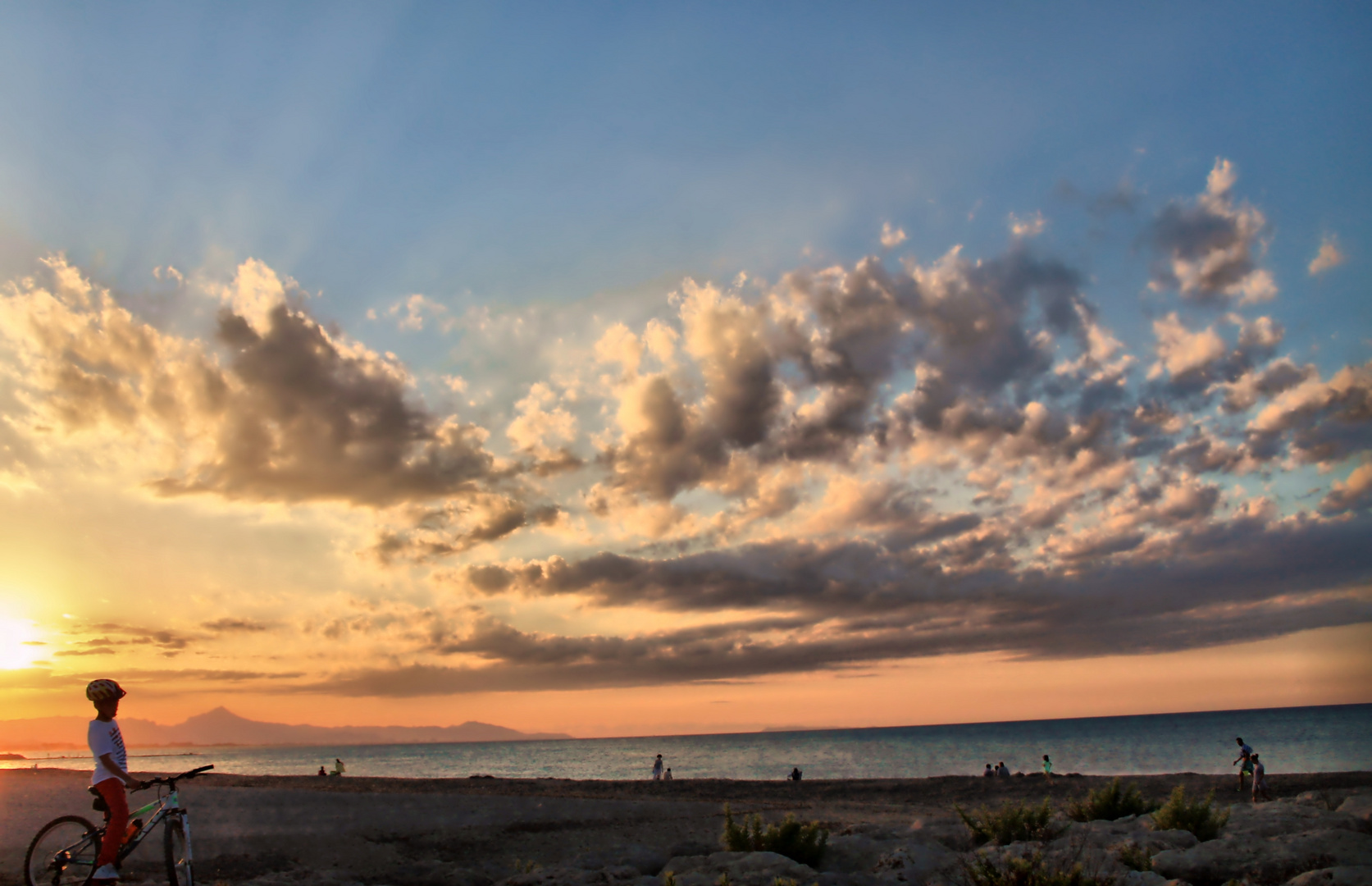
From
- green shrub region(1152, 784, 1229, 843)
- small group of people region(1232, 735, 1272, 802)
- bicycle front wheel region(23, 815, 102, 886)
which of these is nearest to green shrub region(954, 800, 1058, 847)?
green shrub region(1152, 784, 1229, 843)

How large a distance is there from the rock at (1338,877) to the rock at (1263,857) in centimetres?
111

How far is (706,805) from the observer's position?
27062 mm

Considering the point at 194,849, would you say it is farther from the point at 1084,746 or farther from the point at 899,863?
the point at 1084,746

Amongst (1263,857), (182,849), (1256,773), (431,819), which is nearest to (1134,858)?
(1263,857)

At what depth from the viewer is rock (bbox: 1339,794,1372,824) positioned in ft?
42.4

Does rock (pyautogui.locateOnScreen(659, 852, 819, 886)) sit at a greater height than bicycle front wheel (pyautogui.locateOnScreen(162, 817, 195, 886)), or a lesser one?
lesser

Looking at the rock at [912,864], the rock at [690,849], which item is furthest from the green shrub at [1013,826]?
the rock at [690,849]

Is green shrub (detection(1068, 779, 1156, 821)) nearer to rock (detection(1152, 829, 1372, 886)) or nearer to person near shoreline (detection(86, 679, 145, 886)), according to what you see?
rock (detection(1152, 829, 1372, 886))

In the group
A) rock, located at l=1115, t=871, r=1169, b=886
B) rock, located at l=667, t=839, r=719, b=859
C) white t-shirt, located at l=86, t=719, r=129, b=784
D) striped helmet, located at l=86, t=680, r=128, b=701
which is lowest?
rock, located at l=667, t=839, r=719, b=859

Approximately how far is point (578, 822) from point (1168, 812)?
14584mm

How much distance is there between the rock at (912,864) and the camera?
10.9 meters

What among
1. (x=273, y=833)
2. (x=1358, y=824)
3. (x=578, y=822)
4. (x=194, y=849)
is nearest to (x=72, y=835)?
(x=194, y=849)

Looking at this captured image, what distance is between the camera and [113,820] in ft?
28.9

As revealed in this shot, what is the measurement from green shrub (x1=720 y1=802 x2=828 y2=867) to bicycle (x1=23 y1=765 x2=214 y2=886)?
8.07 m
